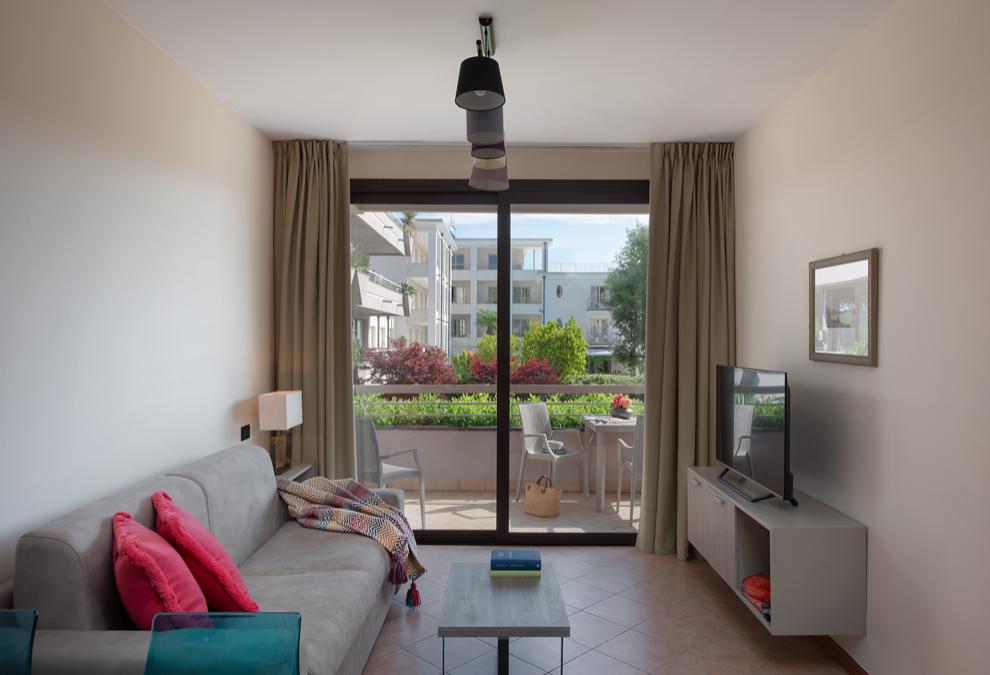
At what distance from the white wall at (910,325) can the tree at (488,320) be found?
202 cm

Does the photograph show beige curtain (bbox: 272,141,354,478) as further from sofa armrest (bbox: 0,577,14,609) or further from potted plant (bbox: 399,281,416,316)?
sofa armrest (bbox: 0,577,14,609)

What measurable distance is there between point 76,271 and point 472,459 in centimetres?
296

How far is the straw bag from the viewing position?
4.81 m

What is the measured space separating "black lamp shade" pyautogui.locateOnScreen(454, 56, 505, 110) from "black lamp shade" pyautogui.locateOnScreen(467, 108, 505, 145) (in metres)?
0.12

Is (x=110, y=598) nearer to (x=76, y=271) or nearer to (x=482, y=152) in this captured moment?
(x=76, y=271)

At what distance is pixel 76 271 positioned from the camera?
252cm

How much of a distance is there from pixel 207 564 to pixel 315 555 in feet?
2.85

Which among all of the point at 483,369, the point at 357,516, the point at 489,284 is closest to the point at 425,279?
the point at 489,284

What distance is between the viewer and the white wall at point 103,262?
225 centimetres

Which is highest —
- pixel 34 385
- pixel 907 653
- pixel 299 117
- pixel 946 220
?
pixel 299 117

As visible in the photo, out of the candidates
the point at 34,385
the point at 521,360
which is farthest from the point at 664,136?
the point at 34,385

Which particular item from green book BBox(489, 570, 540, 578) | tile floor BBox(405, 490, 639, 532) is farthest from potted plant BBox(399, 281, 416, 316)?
green book BBox(489, 570, 540, 578)

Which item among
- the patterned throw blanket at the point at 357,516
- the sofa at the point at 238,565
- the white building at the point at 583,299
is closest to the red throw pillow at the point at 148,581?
the sofa at the point at 238,565

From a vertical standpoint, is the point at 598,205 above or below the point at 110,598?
above
